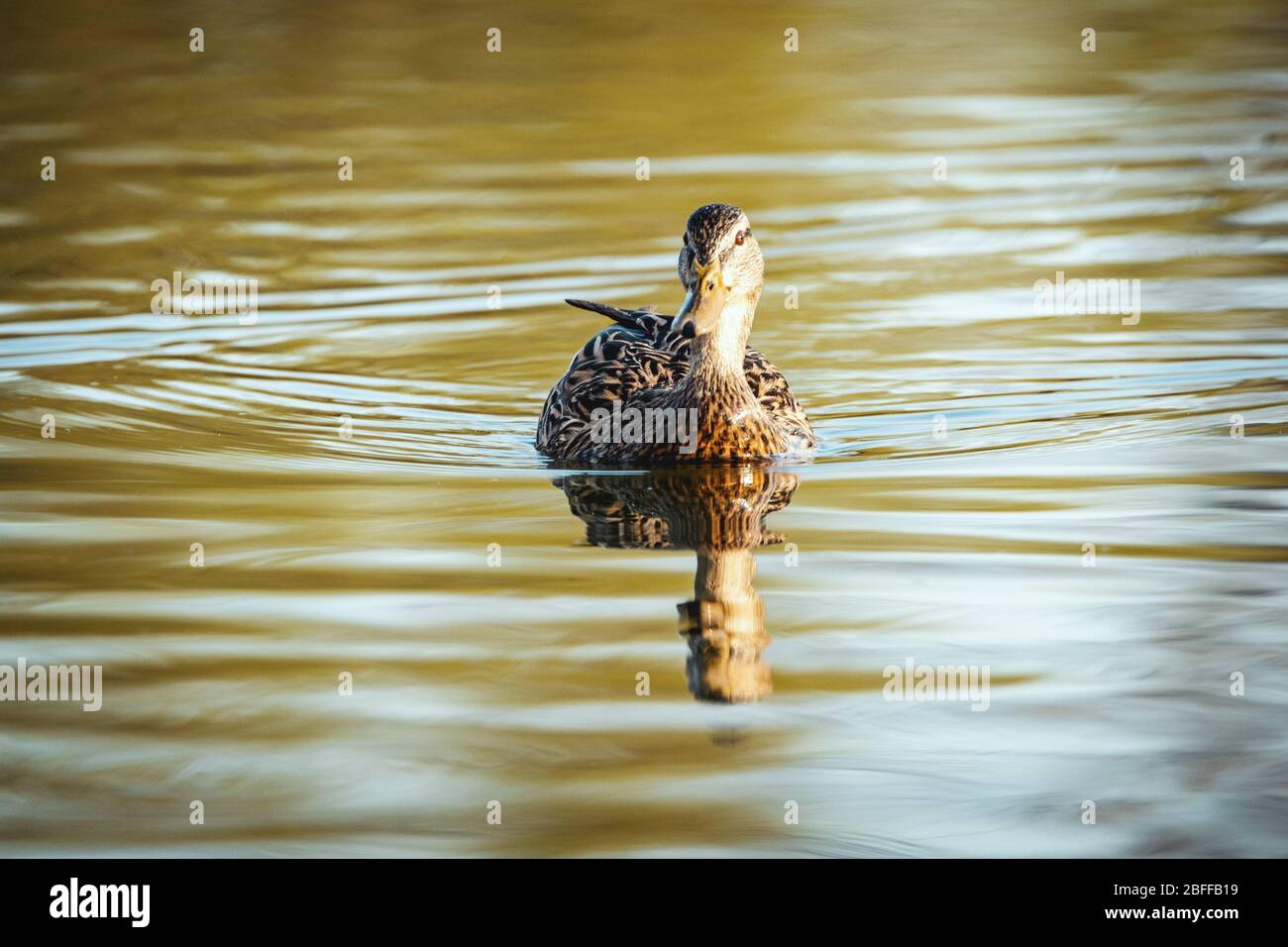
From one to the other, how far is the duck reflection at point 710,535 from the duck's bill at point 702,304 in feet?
2.41

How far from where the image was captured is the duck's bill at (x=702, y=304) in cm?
861

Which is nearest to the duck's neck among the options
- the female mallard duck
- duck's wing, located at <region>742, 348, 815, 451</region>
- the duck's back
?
the female mallard duck

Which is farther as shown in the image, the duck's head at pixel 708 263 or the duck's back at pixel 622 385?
the duck's back at pixel 622 385

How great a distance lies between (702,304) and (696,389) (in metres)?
0.71

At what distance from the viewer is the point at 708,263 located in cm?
877

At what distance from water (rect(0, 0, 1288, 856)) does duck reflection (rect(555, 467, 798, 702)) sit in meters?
0.03

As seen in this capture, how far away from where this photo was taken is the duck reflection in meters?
6.46

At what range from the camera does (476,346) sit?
12391 millimetres

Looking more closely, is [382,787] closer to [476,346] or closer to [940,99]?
[476,346]

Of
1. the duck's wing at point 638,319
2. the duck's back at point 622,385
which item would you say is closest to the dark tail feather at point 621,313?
the duck's wing at point 638,319

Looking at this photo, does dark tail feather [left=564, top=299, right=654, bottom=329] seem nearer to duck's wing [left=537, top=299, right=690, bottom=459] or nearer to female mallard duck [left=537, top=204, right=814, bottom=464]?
duck's wing [left=537, top=299, right=690, bottom=459]

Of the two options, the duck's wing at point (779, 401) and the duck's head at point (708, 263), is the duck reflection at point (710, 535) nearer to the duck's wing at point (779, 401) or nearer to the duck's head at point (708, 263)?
the duck's wing at point (779, 401)

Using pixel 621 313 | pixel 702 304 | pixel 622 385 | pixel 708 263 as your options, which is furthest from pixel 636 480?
pixel 621 313

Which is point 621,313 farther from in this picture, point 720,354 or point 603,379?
point 720,354
